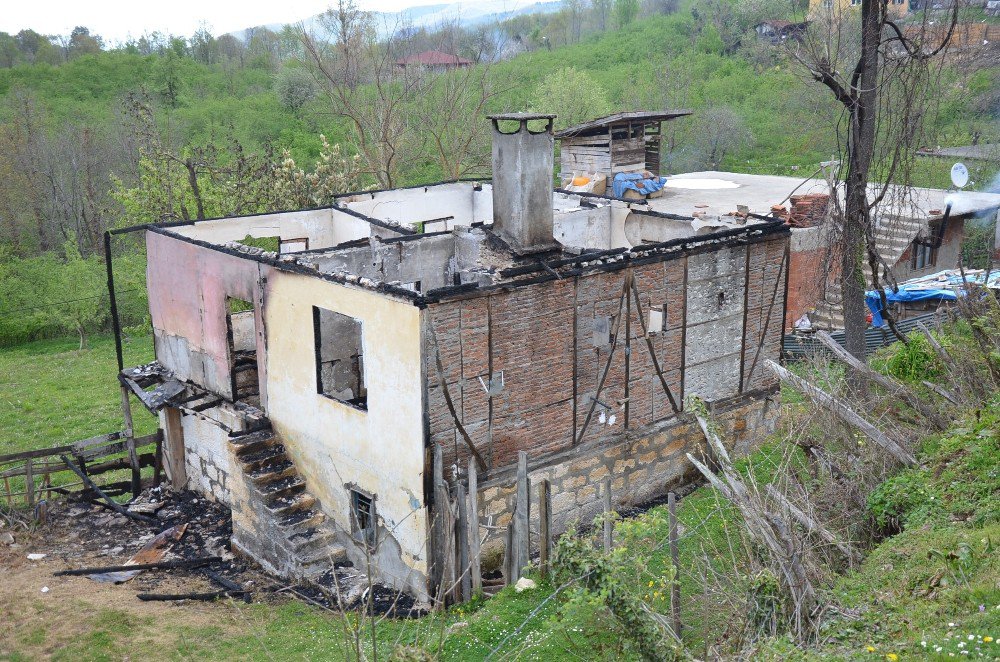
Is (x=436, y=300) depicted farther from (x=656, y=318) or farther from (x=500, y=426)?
(x=656, y=318)

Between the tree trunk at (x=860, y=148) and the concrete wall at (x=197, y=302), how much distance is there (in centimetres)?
997

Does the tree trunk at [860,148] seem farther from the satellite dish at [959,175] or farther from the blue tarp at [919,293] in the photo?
the satellite dish at [959,175]

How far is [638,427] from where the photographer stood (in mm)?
15414

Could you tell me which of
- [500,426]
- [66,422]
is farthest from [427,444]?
[66,422]

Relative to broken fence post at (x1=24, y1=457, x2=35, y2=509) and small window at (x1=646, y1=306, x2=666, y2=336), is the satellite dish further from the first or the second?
broken fence post at (x1=24, y1=457, x2=35, y2=509)

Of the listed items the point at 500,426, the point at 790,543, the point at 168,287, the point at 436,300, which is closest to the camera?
the point at 790,543

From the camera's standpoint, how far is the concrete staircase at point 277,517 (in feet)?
45.7

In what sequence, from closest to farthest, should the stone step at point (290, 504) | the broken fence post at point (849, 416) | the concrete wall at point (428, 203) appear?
the broken fence post at point (849, 416)
the stone step at point (290, 504)
the concrete wall at point (428, 203)

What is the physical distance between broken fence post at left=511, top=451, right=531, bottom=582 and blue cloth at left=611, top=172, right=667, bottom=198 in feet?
58.0

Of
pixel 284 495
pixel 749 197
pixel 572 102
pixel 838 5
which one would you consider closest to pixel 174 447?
pixel 284 495

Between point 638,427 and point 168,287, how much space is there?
9.10 meters

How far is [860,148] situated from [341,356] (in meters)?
9.53

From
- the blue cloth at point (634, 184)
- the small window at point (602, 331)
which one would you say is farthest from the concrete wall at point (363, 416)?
the blue cloth at point (634, 184)

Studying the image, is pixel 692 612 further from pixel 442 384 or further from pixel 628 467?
pixel 628 467
